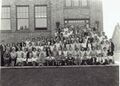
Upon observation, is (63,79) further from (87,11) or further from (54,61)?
(87,11)

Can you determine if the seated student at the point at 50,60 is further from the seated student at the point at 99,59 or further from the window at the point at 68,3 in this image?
the window at the point at 68,3

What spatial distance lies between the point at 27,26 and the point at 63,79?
9.17 m

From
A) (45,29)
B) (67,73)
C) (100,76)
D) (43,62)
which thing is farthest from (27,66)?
(45,29)

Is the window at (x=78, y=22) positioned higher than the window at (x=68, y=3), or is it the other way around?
the window at (x=68, y=3)

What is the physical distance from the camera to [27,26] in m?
25.5

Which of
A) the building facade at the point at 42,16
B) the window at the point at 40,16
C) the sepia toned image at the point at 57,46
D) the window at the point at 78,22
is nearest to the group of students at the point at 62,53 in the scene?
the sepia toned image at the point at 57,46

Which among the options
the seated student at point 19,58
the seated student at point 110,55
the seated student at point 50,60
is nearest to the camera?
the seated student at point 50,60

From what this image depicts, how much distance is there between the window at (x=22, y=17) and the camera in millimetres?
25531

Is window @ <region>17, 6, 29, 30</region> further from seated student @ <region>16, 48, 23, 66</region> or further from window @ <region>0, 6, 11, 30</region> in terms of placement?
seated student @ <region>16, 48, 23, 66</region>

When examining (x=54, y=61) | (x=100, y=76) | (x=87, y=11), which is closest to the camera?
(x=100, y=76)

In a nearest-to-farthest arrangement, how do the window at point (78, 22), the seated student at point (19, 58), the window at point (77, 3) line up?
the seated student at point (19, 58) < the window at point (78, 22) < the window at point (77, 3)

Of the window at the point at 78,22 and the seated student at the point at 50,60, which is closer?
the seated student at the point at 50,60

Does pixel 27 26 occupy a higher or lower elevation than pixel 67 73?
higher

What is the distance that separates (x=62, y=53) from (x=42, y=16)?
7.39 m
